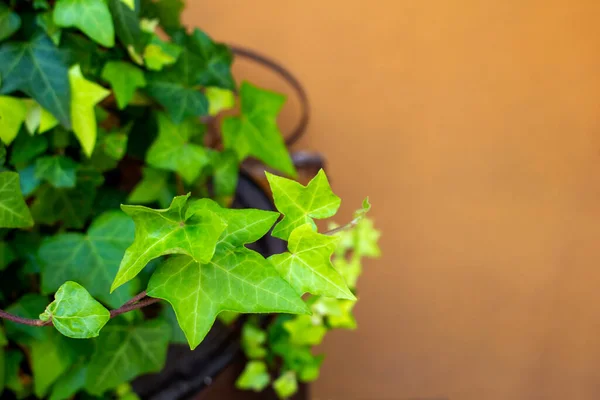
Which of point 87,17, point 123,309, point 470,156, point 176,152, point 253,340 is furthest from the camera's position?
point 470,156

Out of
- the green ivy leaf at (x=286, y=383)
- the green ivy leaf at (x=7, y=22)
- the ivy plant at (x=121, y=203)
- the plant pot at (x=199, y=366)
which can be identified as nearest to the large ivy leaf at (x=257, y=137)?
the ivy plant at (x=121, y=203)

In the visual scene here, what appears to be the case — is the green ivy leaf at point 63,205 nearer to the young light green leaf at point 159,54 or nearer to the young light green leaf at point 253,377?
the young light green leaf at point 159,54

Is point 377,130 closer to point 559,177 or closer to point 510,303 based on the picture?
point 559,177

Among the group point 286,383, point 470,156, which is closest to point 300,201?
point 286,383

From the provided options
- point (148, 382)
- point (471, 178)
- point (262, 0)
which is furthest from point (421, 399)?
point (262, 0)

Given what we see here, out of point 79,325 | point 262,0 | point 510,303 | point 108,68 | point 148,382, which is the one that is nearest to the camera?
point 79,325

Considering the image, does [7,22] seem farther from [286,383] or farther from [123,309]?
[286,383]

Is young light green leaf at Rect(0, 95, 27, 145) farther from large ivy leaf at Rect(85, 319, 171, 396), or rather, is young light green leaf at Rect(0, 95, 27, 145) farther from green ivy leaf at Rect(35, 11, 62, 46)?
large ivy leaf at Rect(85, 319, 171, 396)

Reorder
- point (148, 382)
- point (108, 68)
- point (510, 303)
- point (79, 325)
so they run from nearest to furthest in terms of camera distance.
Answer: point (79, 325), point (108, 68), point (148, 382), point (510, 303)
